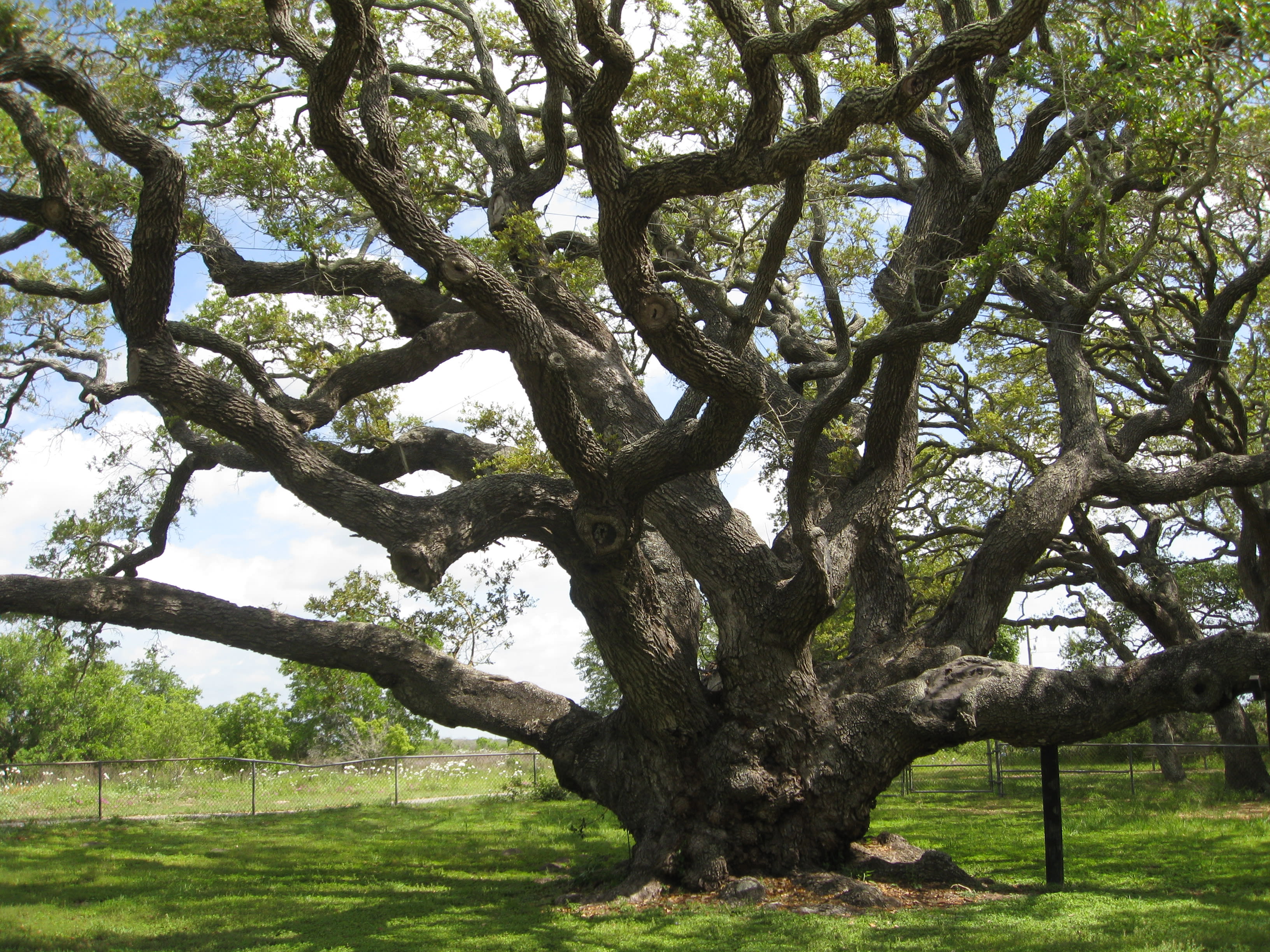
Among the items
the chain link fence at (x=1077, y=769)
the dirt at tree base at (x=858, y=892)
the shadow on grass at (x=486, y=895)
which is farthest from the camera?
the chain link fence at (x=1077, y=769)

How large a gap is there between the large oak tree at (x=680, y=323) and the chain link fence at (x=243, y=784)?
5086 millimetres

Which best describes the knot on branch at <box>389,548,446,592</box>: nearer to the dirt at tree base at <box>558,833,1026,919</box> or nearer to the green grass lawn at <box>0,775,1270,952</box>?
the green grass lawn at <box>0,775,1270,952</box>

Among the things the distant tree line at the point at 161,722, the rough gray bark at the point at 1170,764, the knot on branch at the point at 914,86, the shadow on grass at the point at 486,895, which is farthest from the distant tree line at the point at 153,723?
the knot on branch at the point at 914,86

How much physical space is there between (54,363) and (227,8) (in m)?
Answer: 4.93

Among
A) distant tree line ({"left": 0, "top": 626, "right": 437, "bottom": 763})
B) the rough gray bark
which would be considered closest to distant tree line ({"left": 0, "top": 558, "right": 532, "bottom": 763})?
distant tree line ({"left": 0, "top": 626, "right": 437, "bottom": 763})

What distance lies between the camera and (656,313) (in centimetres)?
754

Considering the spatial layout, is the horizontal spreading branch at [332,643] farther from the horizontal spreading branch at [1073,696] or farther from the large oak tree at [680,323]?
the horizontal spreading branch at [1073,696]

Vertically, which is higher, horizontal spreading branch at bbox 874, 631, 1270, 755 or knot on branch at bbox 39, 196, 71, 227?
knot on branch at bbox 39, 196, 71, 227

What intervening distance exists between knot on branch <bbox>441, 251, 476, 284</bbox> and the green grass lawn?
5032 mm

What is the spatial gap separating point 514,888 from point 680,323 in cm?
567

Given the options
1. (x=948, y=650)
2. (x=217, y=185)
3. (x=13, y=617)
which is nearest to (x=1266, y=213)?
(x=948, y=650)

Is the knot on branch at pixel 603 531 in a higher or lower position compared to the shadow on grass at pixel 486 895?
higher

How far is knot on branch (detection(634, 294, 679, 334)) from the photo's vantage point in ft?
24.6

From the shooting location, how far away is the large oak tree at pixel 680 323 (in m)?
7.61
